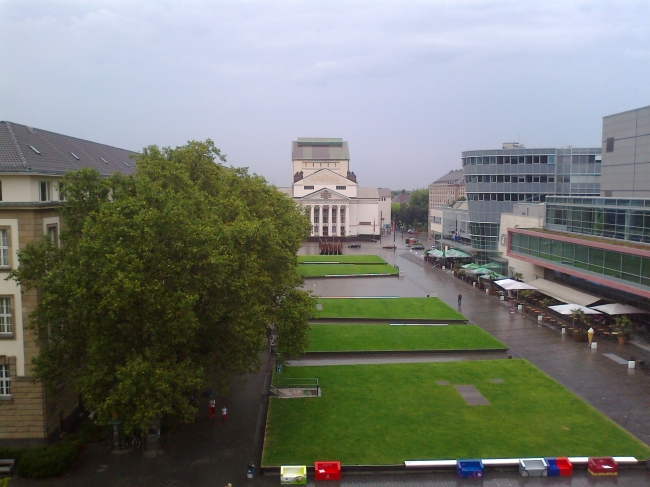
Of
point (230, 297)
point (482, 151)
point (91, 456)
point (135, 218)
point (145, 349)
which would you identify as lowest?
point (91, 456)

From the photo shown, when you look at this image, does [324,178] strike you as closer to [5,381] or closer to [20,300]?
[20,300]

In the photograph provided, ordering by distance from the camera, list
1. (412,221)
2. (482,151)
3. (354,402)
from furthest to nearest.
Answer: (412,221)
(482,151)
(354,402)

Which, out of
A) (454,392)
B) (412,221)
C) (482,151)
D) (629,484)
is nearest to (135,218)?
(454,392)

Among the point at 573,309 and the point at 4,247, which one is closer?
the point at 4,247

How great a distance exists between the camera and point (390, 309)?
4138 cm

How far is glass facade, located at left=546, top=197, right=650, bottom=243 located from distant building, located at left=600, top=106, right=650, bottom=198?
2.94 meters

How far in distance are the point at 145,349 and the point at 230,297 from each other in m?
3.39

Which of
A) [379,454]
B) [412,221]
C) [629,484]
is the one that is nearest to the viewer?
[629,484]

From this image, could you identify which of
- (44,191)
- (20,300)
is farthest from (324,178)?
(20,300)

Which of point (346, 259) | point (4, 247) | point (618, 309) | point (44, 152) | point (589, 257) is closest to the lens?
point (4, 247)

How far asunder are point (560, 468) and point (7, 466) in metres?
18.1

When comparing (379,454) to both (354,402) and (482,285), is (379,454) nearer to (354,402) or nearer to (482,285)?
(354,402)

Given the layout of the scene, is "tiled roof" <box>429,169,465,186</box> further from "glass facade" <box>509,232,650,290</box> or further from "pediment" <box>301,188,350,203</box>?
"glass facade" <box>509,232,650,290</box>

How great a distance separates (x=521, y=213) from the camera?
53.8 meters
